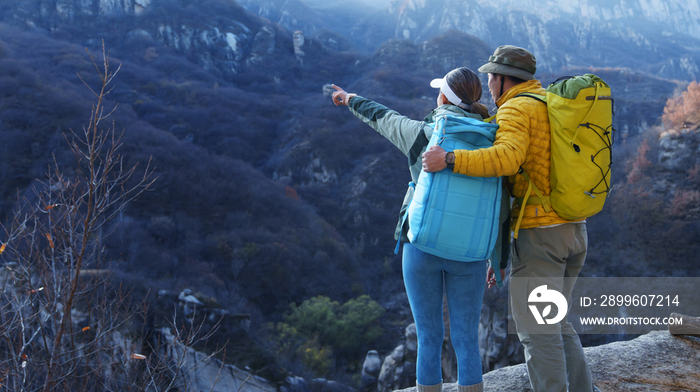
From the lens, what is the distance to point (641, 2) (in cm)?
8375

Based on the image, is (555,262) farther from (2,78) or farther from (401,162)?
(2,78)

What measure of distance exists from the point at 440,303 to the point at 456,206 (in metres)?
0.45

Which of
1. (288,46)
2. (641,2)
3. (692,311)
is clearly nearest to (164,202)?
(692,311)

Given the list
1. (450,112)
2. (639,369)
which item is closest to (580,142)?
(450,112)

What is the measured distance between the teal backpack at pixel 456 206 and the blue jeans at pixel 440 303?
3.0 inches

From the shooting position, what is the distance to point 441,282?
1.61 m

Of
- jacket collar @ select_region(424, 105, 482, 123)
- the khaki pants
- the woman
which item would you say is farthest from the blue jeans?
jacket collar @ select_region(424, 105, 482, 123)

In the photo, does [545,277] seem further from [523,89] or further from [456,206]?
[523,89]

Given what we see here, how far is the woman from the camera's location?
1562mm

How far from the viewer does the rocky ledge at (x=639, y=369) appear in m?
2.18

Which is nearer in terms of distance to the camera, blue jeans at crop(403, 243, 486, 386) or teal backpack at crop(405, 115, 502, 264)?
teal backpack at crop(405, 115, 502, 264)

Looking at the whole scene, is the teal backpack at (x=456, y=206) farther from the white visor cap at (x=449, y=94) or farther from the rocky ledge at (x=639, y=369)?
the rocky ledge at (x=639, y=369)

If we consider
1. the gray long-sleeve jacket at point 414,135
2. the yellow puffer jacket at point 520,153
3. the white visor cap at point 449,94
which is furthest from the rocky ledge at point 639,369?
the white visor cap at point 449,94

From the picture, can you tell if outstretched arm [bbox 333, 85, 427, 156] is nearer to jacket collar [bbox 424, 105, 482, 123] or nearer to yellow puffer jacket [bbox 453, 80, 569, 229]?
jacket collar [bbox 424, 105, 482, 123]
